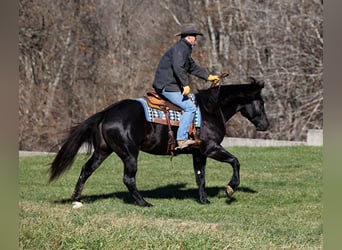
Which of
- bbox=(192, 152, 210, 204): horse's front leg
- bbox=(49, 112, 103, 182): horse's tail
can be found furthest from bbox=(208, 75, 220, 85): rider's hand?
bbox=(49, 112, 103, 182): horse's tail

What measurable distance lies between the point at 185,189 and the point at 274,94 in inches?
476

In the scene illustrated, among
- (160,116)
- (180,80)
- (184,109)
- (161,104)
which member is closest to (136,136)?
(160,116)

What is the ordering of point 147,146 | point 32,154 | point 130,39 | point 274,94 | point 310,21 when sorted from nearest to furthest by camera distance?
point 147,146 → point 32,154 → point 310,21 → point 274,94 → point 130,39

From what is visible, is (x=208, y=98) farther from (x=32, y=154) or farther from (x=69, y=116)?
(x=69, y=116)

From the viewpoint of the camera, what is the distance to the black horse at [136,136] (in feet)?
29.2

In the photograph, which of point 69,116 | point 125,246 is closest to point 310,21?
point 69,116

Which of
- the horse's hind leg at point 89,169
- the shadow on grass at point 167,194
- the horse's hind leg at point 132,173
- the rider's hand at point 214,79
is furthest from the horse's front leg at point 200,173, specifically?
the horse's hind leg at point 89,169

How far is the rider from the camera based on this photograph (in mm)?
8945

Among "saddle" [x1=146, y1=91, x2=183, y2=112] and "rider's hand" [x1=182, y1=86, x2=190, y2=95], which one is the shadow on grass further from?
"rider's hand" [x1=182, y1=86, x2=190, y2=95]

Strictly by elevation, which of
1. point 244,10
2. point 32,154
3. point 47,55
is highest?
point 244,10

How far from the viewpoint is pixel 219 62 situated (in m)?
24.0

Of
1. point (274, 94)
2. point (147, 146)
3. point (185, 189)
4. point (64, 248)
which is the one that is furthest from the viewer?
point (274, 94)

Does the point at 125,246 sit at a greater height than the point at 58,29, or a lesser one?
lesser

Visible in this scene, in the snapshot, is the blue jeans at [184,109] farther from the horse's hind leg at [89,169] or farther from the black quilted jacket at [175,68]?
the horse's hind leg at [89,169]
